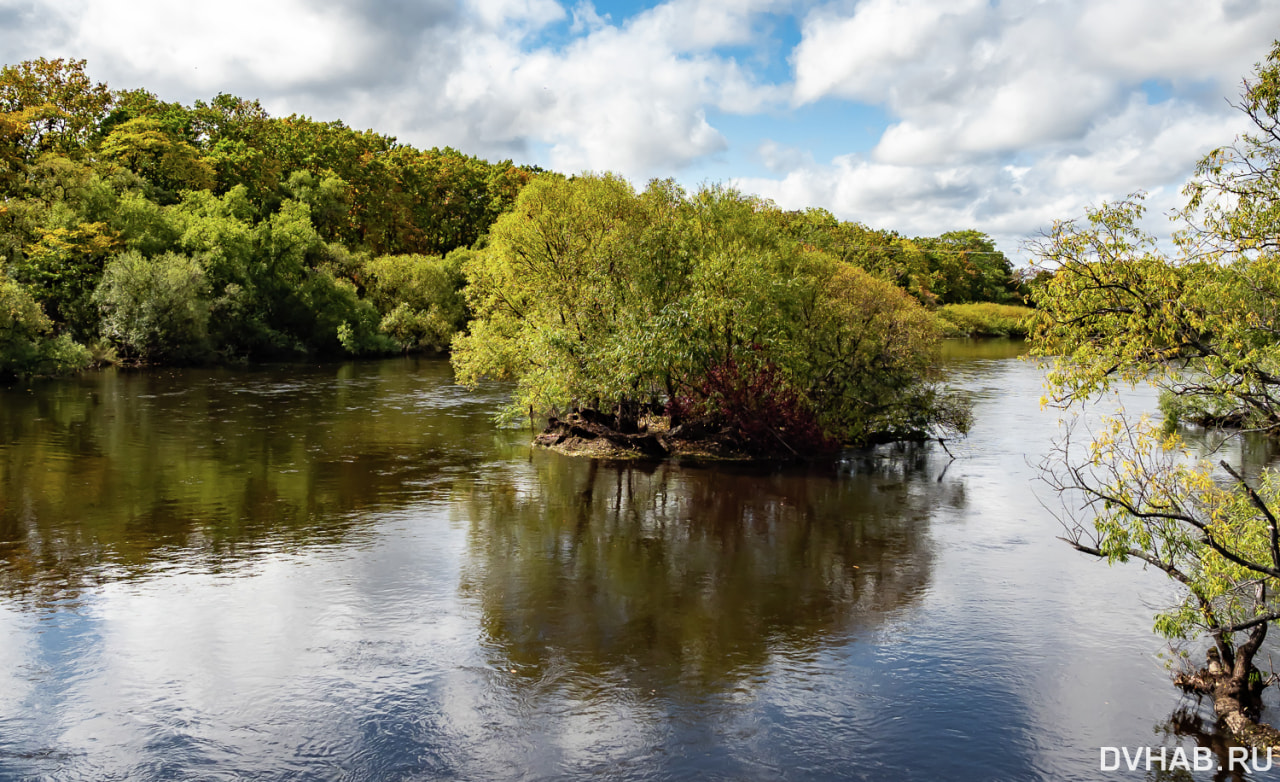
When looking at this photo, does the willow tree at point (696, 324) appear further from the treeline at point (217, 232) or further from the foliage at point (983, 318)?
the foliage at point (983, 318)

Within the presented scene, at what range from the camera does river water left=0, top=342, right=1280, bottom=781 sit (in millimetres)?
12680

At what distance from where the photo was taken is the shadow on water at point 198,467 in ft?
69.7

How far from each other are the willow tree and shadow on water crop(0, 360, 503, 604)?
566cm

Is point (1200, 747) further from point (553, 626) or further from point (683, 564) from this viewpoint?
point (683, 564)

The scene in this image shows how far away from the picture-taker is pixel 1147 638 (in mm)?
17062

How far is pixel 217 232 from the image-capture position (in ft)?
230

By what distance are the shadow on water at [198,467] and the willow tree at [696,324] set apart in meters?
5.66

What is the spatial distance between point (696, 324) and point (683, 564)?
41.6 ft

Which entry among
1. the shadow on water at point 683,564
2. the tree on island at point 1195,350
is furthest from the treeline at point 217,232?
the tree on island at point 1195,350

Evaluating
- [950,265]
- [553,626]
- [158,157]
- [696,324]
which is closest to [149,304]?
[158,157]

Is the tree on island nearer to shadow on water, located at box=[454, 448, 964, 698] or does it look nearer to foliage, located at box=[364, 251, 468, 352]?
shadow on water, located at box=[454, 448, 964, 698]

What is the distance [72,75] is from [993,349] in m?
96.6

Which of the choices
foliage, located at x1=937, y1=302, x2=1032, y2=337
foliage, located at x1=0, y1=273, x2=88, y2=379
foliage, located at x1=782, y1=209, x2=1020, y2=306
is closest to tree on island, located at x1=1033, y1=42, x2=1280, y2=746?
foliage, located at x1=0, y1=273, x2=88, y2=379

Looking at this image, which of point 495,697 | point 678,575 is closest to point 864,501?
point 678,575
